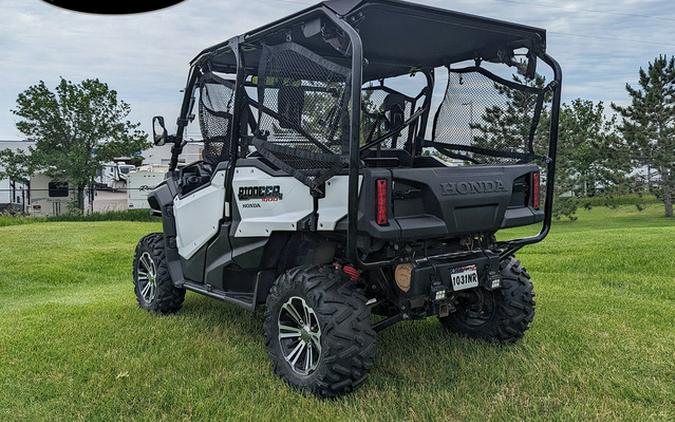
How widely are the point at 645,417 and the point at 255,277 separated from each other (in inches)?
112

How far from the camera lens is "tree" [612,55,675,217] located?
32406mm

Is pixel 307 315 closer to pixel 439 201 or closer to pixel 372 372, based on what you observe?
pixel 372 372

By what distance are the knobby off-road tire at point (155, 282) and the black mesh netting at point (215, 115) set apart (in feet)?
4.22

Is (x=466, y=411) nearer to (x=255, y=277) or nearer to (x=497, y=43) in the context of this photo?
(x=255, y=277)

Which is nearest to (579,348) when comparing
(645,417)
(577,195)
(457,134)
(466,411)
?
(645,417)

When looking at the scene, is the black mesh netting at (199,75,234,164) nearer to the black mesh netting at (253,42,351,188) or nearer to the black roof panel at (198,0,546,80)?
the black roof panel at (198,0,546,80)

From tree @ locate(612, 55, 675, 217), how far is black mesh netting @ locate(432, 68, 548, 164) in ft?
105

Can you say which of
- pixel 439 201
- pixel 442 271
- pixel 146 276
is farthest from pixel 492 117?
pixel 146 276

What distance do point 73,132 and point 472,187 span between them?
29.8 m

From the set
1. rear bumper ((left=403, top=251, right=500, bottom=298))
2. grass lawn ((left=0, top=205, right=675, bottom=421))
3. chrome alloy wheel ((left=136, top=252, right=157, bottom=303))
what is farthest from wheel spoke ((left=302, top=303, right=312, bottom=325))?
chrome alloy wheel ((left=136, top=252, right=157, bottom=303))

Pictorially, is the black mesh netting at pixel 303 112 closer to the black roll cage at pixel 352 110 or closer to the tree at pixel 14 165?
the black roll cage at pixel 352 110

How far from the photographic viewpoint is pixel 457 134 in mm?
5098

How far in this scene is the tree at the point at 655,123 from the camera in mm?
32406

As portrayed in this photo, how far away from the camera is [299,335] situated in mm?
4016
